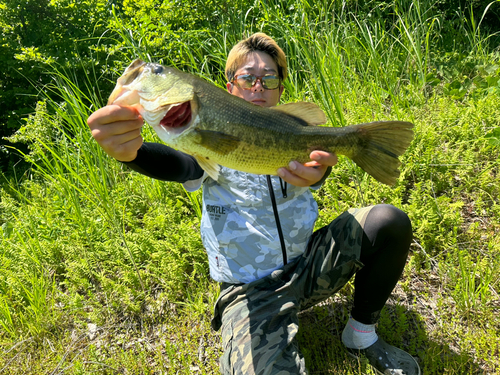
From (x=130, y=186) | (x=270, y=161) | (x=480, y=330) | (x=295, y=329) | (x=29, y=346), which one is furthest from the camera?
(x=130, y=186)

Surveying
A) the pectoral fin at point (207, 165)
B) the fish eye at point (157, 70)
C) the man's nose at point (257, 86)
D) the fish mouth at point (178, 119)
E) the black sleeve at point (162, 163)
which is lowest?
the black sleeve at point (162, 163)

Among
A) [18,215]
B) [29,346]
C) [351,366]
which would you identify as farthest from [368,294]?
[18,215]

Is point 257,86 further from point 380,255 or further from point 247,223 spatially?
point 380,255

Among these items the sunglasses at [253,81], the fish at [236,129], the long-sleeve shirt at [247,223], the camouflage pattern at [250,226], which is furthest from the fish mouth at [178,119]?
the sunglasses at [253,81]

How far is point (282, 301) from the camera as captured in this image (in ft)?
6.95

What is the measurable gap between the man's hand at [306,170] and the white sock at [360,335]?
3.55 ft

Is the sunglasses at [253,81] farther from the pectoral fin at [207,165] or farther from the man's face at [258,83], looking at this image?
the pectoral fin at [207,165]

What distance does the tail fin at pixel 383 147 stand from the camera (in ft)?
5.82

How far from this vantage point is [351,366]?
2.12 metres

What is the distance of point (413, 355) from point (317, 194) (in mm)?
1601

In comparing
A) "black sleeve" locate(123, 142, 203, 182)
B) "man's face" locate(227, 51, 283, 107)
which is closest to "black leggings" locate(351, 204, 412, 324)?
"man's face" locate(227, 51, 283, 107)

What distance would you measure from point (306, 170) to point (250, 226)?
609 mm

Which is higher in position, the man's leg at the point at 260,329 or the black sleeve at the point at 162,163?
the black sleeve at the point at 162,163

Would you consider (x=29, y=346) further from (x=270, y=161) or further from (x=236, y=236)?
(x=270, y=161)
